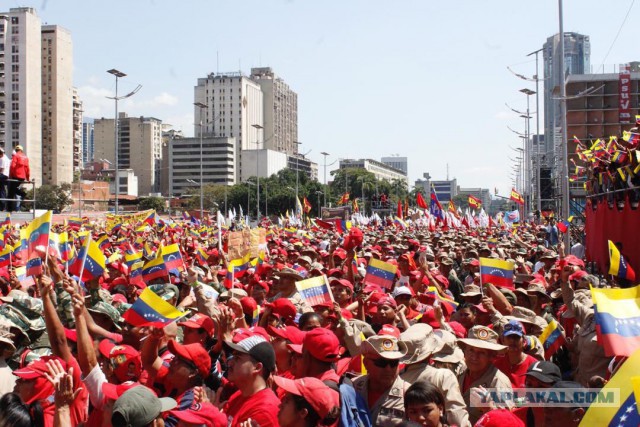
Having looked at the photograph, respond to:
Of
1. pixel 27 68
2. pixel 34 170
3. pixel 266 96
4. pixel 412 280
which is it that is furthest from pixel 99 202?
pixel 412 280

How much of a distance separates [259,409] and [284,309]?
2657 mm

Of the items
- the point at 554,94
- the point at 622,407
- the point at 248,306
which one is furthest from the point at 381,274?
the point at 554,94

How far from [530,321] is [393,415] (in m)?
2.79

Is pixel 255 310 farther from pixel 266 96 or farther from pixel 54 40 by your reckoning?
pixel 266 96

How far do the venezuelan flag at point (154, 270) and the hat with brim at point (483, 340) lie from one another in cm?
624

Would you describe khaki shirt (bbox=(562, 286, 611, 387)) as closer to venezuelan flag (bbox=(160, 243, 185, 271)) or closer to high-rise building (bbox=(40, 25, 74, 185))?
venezuelan flag (bbox=(160, 243, 185, 271))

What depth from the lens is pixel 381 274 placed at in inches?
428

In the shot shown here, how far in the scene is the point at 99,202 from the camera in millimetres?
124938

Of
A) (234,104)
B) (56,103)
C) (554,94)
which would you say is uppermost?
(234,104)

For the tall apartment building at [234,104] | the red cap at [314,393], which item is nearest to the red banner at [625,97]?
the red cap at [314,393]

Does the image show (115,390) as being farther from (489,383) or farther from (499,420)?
(489,383)

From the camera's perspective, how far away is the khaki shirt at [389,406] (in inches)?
197

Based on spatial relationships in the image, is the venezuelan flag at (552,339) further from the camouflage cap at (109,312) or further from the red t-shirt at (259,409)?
the camouflage cap at (109,312)

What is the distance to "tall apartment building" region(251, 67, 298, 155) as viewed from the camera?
18075cm
